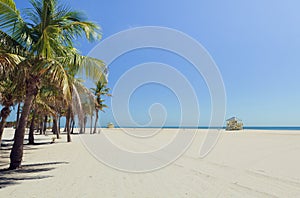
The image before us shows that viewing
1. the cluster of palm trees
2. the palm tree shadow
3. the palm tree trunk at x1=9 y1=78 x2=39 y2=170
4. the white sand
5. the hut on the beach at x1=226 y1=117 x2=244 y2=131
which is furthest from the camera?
the hut on the beach at x1=226 y1=117 x2=244 y2=131

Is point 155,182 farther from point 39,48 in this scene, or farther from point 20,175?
point 39,48

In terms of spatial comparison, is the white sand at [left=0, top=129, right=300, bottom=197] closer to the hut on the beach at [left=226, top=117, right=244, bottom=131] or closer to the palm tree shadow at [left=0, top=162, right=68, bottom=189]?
the palm tree shadow at [left=0, top=162, right=68, bottom=189]

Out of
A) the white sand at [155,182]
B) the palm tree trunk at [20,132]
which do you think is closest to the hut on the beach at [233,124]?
the white sand at [155,182]

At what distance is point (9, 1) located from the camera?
20.7 feet

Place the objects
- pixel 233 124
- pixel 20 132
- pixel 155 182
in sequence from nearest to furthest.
Result: 1. pixel 155 182
2. pixel 20 132
3. pixel 233 124

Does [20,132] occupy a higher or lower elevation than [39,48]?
lower

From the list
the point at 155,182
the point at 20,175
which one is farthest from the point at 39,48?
the point at 155,182

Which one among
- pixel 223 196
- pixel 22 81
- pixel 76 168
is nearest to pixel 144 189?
pixel 223 196

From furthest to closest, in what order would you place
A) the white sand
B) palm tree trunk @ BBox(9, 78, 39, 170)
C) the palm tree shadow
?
palm tree trunk @ BBox(9, 78, 39, 170) → the palm tree shadow → the white sand

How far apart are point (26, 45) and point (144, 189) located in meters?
6.17

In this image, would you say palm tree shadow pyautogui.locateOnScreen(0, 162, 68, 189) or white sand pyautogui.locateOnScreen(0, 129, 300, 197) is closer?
white sand pyautogui.locateOnScreen(0, 129, 300, 197)

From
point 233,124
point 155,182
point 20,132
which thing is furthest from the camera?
point 233,124

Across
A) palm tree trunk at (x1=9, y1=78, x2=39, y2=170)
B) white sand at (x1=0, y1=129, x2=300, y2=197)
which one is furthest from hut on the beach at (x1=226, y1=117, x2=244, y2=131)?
palm tree trunk at (x1=9, y1=78, x2=39, y2=170)

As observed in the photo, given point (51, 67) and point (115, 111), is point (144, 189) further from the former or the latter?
point (115, 111)
